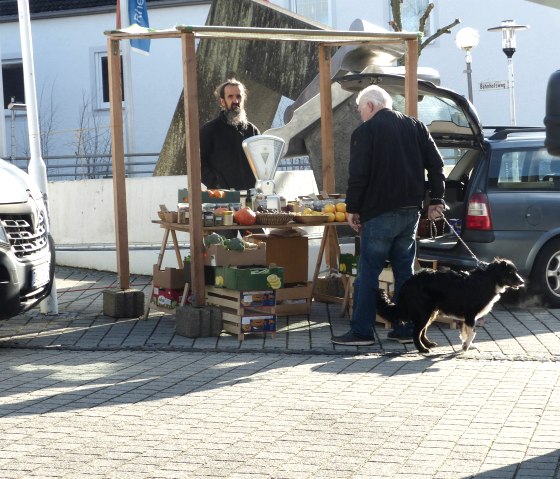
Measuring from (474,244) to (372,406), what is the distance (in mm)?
4539

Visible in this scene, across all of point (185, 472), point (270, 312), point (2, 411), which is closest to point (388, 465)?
point (185, 472)

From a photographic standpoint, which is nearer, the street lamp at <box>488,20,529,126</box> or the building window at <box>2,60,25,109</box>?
the street lamp at <box>488,20,529,126</box>

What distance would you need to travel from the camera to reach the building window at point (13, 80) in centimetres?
3525

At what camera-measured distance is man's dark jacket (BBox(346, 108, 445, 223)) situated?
9.41 meters

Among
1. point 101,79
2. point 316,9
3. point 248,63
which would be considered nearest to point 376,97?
point 248,63

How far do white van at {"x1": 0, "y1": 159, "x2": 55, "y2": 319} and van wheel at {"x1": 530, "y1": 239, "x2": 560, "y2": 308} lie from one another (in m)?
4.38

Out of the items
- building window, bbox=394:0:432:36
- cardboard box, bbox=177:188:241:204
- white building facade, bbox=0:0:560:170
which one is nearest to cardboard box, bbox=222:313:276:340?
cardboard box, bbox=177:188:241:204

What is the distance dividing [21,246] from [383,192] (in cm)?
274

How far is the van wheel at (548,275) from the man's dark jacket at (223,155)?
9.17 feet

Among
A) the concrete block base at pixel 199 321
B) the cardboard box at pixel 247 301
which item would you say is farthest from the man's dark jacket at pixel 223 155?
Answer: the concrete block base at pixel 199 321

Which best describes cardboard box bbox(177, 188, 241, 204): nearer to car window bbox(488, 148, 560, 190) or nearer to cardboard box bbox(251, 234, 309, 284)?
cardboard box bbox(251, 234, 309, 284)

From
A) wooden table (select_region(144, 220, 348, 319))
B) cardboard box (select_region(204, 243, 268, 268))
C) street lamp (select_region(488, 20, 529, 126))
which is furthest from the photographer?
street lamp (select_region(488, 20, 529, 126))

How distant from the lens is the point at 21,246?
9695 mm

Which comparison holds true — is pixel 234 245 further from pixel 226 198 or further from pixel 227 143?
pixel 227 143
